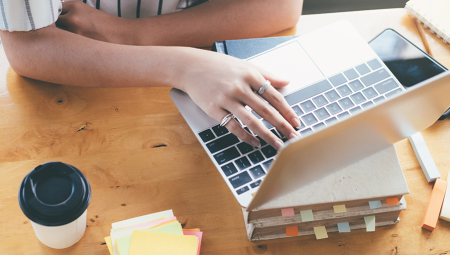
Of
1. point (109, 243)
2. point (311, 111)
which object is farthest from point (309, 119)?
point (109, 243)

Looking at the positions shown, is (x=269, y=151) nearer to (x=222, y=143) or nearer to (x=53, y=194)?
(x=222, y=143)

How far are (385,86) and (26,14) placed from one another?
659 millimetres

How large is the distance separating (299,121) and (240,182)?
15 cm

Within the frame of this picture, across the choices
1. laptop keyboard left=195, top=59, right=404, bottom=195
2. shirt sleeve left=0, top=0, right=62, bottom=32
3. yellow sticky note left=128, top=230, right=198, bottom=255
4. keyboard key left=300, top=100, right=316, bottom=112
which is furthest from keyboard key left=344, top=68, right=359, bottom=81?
shirt sleeve left=0, top=0, right=62, bottom=32

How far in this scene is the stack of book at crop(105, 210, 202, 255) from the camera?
1.68ft

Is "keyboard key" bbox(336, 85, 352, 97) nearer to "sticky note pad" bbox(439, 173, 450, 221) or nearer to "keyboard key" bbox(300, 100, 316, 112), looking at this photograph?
"keyboard key" bbox(300, 100, 316, 112)

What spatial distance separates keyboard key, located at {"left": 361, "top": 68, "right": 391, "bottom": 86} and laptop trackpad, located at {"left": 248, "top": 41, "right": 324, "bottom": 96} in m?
0.08

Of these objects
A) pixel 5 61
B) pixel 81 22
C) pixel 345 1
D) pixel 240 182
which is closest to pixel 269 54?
pixel 240 182

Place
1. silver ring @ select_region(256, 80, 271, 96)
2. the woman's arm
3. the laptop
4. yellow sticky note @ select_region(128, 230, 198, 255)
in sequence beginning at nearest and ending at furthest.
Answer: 1. the laptop
2. yellow sticky note @ select_region(128, 230, 198, 255)
3. silver ring @ select_region(256, 80, 271, 96)
4. the woman's arm

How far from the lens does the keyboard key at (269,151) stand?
0.58 m

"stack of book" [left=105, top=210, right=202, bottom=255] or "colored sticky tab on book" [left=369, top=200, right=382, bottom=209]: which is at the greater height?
"colored sticky tab on book" [left=369, top=200, right=382, bottom=209]

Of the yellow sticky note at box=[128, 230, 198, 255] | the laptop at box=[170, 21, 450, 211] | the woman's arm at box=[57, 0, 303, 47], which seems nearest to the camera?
the laptop at box=[170, 21, 450, 211]

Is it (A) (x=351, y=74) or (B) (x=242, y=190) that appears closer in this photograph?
(B) (x=242, y=190)

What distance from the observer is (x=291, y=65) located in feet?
2.25
